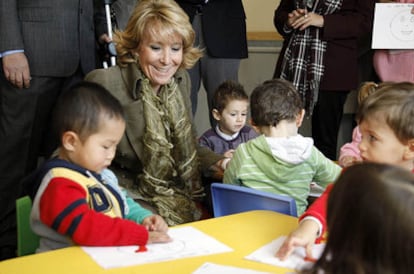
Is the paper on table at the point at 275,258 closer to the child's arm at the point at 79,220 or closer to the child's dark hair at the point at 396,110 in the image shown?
the child's arm at the point at 79,220

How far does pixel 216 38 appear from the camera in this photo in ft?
11.1

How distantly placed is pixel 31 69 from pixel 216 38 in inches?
43.6

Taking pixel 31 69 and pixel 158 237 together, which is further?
pixel 31 69

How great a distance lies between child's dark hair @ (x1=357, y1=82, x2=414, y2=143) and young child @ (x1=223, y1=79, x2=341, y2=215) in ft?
1.66

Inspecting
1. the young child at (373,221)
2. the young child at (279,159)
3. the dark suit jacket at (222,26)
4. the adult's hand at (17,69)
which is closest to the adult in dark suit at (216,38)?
the dark suit jacket at (222,26)

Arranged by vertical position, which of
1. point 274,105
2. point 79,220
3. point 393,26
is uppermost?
point 393,26

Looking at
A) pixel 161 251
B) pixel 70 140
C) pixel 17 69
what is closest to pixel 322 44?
pixel 17 69

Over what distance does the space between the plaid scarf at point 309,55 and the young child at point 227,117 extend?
2.02 ft

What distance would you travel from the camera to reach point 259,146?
215 cm

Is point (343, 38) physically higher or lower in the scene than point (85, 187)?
higher

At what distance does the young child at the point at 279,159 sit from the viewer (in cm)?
213

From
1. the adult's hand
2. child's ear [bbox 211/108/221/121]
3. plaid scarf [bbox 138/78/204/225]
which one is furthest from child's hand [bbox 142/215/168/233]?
child's ear [bbox 211/108/221/121]

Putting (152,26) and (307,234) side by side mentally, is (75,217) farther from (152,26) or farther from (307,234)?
(152,26)

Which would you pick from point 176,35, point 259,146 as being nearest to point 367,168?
point 259,146
